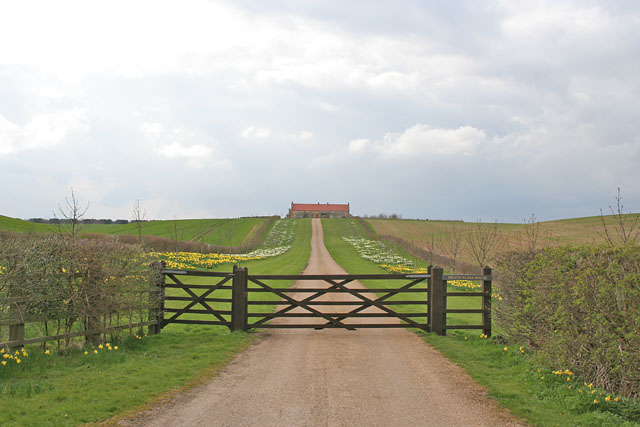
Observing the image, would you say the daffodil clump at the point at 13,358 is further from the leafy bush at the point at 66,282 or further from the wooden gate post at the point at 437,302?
the wooden gate post at the point at 437,302

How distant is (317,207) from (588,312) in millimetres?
140589

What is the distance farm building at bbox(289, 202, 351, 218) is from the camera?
141363 mm

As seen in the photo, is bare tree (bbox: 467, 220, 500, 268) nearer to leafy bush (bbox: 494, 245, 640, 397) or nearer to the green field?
leafy bush (bbox: 494, 245, 640, 397)

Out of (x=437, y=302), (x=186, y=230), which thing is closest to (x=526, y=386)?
(x=437, y=302)

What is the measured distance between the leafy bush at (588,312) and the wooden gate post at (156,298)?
26.8 ft

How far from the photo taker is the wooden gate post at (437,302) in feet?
38.9

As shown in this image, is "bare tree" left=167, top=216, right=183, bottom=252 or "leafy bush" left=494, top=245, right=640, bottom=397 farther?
"bare tree" left=167, top=216, right=183, bottom=252

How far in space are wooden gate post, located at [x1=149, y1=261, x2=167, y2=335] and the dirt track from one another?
9.35 feet

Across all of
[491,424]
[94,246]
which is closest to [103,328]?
[94,246]

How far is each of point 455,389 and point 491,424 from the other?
1497 millimetres

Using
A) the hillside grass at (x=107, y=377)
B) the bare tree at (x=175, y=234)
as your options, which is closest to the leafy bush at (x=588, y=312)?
the hillside grass at (x=107, y=377)

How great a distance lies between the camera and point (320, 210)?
14612 centimetres

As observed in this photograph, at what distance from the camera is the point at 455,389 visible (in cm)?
733

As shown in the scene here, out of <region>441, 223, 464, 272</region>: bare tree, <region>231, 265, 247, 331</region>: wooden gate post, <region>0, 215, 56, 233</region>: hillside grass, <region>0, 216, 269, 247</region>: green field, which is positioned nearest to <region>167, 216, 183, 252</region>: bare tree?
<region>0, 216, 269, 247</region>: green field
